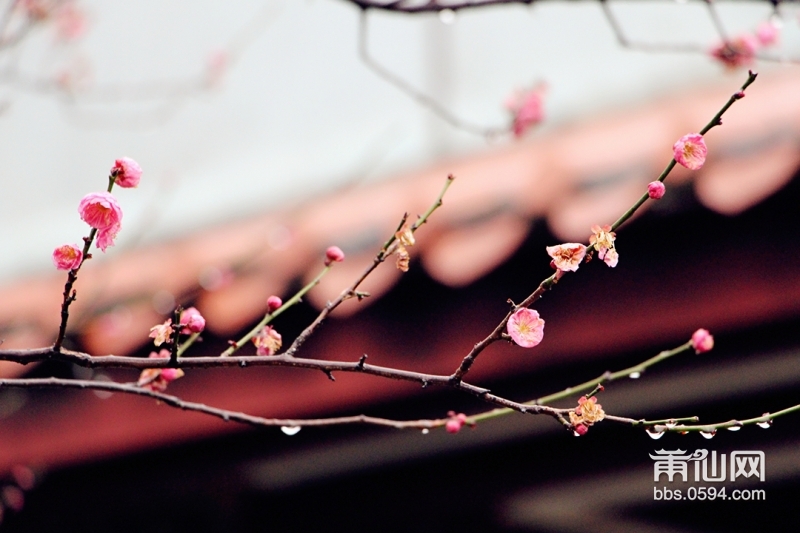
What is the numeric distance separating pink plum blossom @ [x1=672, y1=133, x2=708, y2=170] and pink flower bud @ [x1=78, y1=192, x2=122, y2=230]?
0.75 m

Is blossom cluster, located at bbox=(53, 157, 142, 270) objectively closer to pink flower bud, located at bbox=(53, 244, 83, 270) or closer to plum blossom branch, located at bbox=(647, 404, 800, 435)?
pink flower bud, located at bbox=(53, 244, 83, 270)

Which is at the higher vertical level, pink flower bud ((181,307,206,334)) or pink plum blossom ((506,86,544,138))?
pink plum blossom ((506,86,544,138))

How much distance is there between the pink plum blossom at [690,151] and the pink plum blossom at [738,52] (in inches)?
33.8

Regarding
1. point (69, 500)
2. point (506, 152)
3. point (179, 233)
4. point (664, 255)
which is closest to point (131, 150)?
point (179, 233)

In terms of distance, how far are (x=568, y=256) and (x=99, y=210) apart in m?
0.60

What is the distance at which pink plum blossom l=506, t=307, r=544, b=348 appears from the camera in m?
1.04

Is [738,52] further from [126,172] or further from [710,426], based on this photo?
[126,172]

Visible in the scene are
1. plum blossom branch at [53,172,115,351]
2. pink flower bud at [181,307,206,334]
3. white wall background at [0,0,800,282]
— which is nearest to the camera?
plum blossom branch at [53,172,115,351]

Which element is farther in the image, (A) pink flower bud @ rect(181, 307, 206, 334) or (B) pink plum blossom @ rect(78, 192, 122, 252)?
(A) pink flower bud @ rect(181, 307, 206, 334)

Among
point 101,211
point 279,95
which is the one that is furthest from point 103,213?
point 279,95

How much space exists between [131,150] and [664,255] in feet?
11.7

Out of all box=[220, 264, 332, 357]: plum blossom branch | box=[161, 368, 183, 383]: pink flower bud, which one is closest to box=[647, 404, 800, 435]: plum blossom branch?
box=[220, 264, 332, 357]: plum blossom branch

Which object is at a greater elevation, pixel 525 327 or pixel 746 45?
pixel 746 45

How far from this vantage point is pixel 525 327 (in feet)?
3.44
